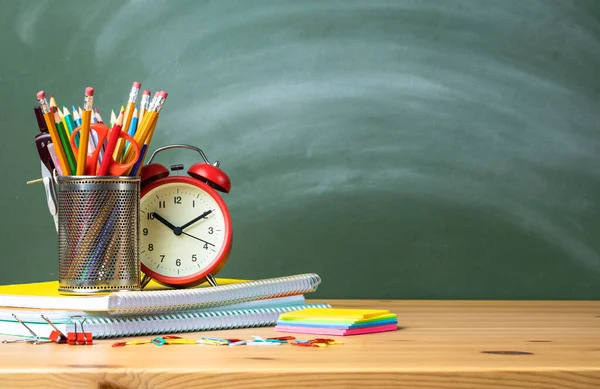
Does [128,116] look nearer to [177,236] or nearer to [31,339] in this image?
[177,236]

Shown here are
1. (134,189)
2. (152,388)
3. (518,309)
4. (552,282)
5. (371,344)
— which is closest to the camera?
(152,388)

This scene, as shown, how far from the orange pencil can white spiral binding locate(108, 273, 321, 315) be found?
8.6 inches

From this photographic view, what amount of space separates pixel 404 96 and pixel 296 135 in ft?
0.71

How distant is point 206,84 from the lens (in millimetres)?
1628

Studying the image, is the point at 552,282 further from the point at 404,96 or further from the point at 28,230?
the point at 28,230

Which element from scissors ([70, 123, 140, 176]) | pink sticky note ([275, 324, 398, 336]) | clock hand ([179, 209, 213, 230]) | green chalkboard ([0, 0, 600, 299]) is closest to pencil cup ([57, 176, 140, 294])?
scissors ([70, 123, 140, 176])

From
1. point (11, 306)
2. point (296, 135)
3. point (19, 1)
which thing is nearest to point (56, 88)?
point (19, 1)

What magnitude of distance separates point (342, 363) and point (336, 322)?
0.81 feet

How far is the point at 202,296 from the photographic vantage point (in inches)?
45.1

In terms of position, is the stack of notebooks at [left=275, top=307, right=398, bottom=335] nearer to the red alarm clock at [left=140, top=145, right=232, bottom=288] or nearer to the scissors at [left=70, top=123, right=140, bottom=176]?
the red alarm clock at [left=140, top=145, right=232, bottom=288]

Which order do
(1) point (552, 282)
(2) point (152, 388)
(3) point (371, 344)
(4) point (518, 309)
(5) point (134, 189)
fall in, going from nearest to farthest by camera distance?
1. (2) point (152, 388)
2. (3) point (371, 344)
3. (5) point (134, 189)
4. (4) point (518, 309)
5. (1) point (552, 282)

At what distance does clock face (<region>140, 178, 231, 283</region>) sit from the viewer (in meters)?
1.27

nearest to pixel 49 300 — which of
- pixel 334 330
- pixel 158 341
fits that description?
pixel 158 341

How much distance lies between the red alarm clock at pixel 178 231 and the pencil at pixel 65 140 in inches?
4.6
